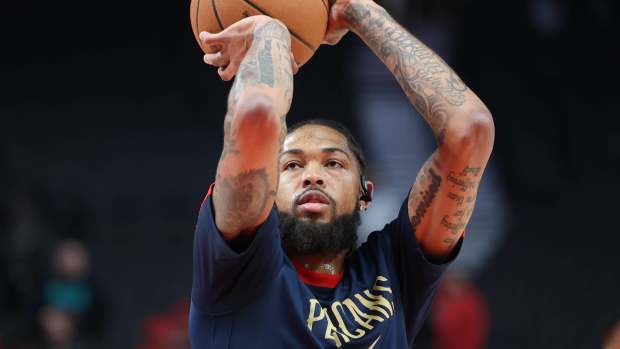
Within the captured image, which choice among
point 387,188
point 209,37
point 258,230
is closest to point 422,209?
point 258,230

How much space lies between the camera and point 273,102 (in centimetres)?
274

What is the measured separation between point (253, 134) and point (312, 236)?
598 millimetres

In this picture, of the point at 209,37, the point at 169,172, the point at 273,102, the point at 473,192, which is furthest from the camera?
the point at 169,172

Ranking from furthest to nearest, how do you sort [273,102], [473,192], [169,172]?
1. [169,172]
2. [473,192]
3. [273,102]

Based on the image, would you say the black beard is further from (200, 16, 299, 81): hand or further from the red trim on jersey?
(200, 16, 299, 81): hand

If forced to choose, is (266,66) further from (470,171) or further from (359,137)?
(359,137)

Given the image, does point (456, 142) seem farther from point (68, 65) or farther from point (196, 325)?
point (68, 65)

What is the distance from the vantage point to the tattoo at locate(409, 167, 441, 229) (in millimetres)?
3201

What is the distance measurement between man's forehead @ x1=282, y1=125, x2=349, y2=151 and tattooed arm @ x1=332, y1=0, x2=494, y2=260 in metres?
0.32

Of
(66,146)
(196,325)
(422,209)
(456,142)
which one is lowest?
(66,146)

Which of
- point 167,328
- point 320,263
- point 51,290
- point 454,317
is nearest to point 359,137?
point 454,317

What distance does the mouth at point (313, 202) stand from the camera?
3.21 metres

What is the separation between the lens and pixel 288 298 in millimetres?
2963

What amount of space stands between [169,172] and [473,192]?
6247 mm
